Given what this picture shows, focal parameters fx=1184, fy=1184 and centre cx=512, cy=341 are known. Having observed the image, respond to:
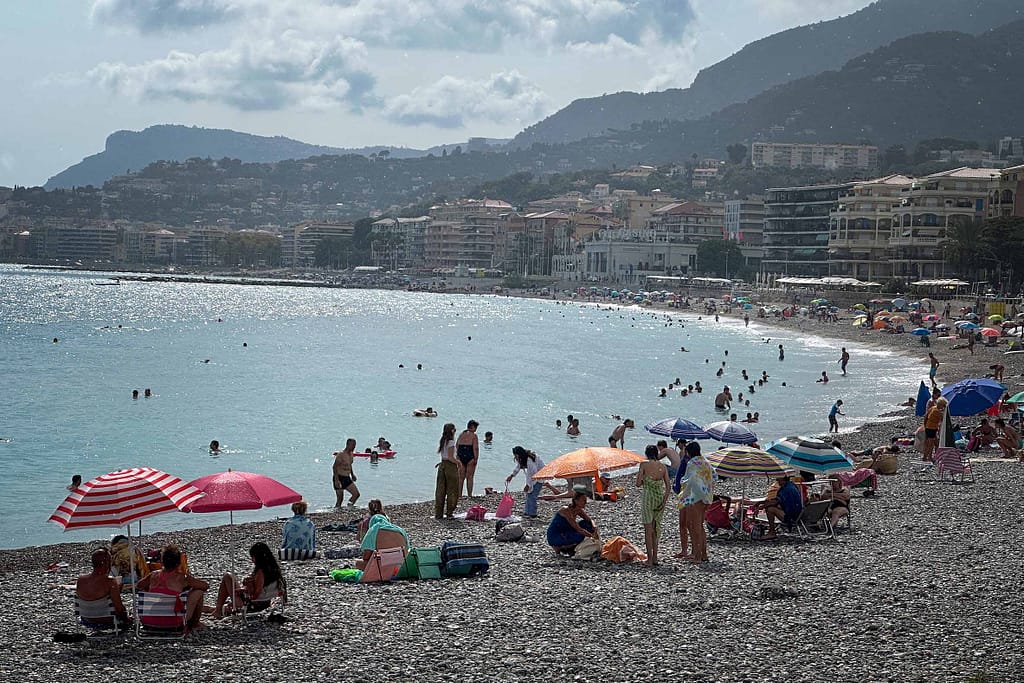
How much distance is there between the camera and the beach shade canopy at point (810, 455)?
563 inches

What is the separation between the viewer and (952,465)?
17484mm

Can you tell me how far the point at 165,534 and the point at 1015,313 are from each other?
52809 millimetres

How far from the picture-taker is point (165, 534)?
1655 centimetres

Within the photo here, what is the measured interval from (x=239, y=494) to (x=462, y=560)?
2.28 meters

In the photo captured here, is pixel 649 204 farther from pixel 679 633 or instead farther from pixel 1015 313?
pixel 679 633

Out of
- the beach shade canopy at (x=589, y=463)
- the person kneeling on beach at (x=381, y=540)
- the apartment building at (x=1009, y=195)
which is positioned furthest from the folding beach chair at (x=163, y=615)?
the apartment building at (x=1009, y=195)

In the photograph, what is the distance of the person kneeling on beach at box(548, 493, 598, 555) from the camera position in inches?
492

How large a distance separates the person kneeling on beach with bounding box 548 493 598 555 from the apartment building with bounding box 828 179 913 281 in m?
98.0

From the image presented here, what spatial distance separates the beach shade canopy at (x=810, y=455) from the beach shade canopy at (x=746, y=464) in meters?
0.67

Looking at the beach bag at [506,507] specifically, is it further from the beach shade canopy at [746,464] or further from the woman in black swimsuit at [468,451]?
the beach shade canopy at [746,464]

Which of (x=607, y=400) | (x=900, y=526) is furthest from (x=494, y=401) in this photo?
(x=900, y=526)

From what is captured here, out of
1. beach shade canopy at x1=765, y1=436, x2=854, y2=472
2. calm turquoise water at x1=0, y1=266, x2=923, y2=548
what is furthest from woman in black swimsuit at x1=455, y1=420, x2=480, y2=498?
beach shade canopy at x1=765, y1=436, x2=854, y2=472

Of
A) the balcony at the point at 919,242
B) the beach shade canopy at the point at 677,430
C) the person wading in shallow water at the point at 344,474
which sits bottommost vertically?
the person wading in shallow water at the point at 344,474

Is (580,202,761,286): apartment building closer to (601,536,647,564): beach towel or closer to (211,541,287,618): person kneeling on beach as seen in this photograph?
(601,536,647,564): beach towel
